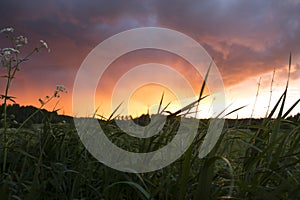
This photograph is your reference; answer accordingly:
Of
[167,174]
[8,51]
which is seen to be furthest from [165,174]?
[8,51]

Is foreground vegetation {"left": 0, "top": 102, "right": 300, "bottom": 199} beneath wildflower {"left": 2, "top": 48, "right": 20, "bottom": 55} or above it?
beneath

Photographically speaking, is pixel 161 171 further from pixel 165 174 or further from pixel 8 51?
pixel 8 51

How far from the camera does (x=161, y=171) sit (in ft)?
10.8

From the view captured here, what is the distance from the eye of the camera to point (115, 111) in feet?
13.6

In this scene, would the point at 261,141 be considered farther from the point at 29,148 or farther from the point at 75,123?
the point at 29,148

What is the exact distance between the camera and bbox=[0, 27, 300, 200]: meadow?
8.41 feet

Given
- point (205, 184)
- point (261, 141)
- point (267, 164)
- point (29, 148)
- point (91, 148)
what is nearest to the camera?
point (205, 184)

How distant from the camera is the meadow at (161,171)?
2563 millimetres

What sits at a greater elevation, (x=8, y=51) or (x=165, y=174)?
(x=8, y=51)

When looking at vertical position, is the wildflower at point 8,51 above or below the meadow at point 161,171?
above

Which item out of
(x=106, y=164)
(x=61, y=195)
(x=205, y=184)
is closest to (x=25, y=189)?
(x=61, y=195)

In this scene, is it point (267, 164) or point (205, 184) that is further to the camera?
point (267, 164)

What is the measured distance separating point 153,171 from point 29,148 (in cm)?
157

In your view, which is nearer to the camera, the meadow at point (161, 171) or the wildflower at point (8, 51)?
the meadow at point (161, 171)
